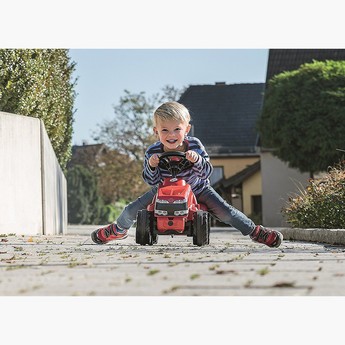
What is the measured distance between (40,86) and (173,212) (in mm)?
7946

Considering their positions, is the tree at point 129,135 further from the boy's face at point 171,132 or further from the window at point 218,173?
the boy's face at point 171,132

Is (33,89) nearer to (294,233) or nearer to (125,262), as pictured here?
(294,233)

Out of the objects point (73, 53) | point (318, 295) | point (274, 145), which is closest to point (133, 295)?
point (318, 295)

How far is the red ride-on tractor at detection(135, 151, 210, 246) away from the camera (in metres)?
7.05

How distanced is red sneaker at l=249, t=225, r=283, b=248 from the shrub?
162 inches

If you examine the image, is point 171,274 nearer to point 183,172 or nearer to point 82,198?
point 183,172

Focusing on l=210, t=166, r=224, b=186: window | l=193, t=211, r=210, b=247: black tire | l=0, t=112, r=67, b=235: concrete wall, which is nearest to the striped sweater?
l=193, t=211, r=210, b=247: black tire

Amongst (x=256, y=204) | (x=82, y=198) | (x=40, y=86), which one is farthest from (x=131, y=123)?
(x=40, y=86)

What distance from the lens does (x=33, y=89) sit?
543 inches

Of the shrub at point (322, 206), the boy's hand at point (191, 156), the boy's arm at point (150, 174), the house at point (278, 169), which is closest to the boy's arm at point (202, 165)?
the boy's hand at point (191, 156)

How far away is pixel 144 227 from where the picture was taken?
725 centimetres

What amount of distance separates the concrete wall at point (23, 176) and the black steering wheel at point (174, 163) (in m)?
5.05

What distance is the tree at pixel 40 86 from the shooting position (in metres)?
12.9

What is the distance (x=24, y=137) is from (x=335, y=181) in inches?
193
